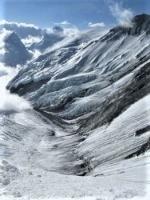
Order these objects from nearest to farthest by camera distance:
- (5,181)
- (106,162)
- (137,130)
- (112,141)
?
(5,181), (106,162), (137,130), (112,141)

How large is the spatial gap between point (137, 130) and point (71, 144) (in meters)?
42.1

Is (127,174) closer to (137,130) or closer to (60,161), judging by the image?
(137,130)

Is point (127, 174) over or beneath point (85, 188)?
over

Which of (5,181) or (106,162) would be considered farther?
(106,162)

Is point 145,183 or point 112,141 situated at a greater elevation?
point 112,141

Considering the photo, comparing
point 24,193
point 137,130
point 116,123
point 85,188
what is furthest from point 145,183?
point 116,123

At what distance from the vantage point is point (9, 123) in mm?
175625

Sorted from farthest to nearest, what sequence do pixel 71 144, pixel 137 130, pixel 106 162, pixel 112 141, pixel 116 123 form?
pixel 71 144, pixel 116 123, pixel 112 141, pixel 137 130, pixel 106 162

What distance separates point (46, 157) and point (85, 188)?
8765 cm

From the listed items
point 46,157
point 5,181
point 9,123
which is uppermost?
point 9,123

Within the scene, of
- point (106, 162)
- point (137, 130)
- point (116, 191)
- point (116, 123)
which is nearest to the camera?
point (116, 191)

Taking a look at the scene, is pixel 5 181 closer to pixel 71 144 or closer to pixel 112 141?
pixel 112 141

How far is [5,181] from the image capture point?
177 feet

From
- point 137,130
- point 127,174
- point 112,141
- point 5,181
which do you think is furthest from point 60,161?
point 5,181
